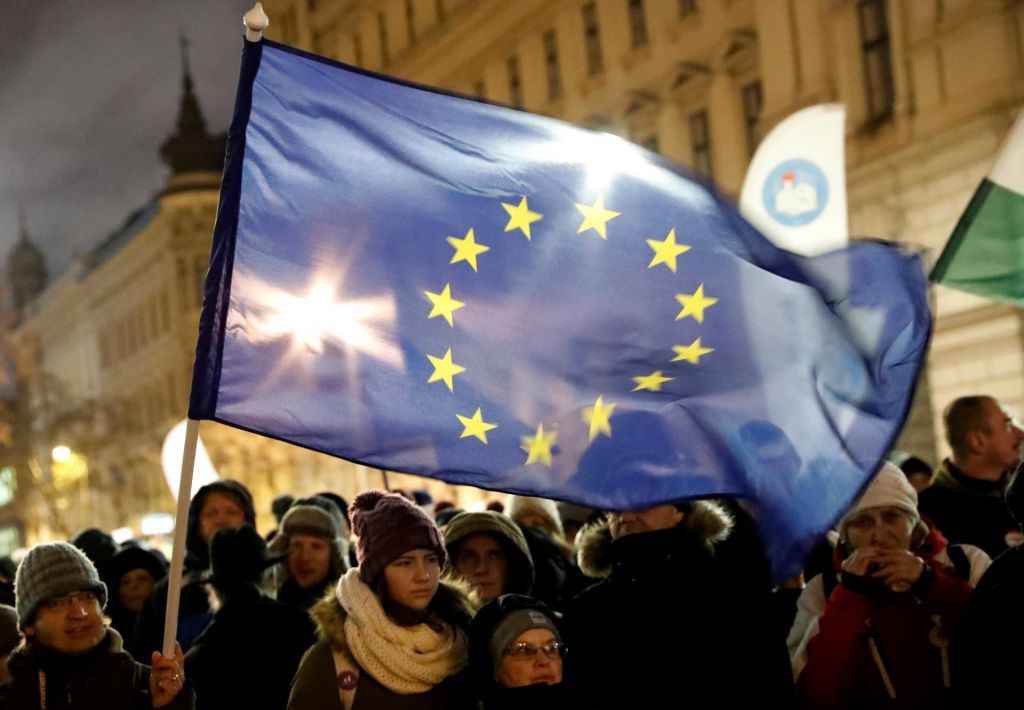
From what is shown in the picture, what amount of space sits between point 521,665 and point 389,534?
58 cm

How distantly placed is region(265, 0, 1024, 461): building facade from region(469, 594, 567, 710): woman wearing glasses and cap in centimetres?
1383

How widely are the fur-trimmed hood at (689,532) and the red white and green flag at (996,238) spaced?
9.13ft

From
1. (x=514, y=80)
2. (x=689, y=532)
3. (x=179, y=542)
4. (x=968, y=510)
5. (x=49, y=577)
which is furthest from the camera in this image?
(x=514, y=80)

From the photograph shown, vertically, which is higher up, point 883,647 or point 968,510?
point 968,510

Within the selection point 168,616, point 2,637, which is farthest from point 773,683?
point 2,637

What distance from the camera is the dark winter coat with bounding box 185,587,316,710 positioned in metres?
6.53

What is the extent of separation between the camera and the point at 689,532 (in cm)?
531

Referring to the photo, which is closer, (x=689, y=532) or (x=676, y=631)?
(x=676, y=631)

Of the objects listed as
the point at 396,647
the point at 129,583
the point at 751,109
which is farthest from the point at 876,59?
the point at 396,647

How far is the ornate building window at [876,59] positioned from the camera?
978 inches

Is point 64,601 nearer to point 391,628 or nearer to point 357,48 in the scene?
point 391,628

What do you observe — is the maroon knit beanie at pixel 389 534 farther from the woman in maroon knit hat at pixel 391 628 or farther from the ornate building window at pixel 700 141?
the ornate building window at pixel 700 141

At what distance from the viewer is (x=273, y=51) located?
17.6 ft

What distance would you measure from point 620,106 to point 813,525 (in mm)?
28261
